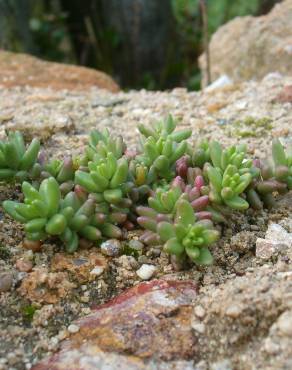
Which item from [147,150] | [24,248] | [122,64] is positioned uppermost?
[147,150]

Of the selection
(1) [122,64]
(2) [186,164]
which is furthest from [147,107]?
(1) [122,64]

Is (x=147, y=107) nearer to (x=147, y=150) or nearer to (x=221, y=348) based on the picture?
(x=147, y=150)

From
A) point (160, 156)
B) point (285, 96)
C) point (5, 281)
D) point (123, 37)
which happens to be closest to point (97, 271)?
point (5, 281)

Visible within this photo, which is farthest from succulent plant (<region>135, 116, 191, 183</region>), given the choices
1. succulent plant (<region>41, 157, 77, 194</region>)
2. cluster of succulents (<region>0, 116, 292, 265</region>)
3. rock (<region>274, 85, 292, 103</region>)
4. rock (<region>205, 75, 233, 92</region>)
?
rock (<region>205, 75, 233, 92</region>)

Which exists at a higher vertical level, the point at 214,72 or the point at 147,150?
the point at 147,150

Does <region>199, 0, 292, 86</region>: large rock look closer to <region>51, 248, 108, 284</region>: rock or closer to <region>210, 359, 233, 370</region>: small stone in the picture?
<region>51, 248, 108, 284</region>: rock

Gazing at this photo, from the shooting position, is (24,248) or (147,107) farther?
(147,107)

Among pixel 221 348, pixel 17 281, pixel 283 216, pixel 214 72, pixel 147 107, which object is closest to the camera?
pixel 221 348
